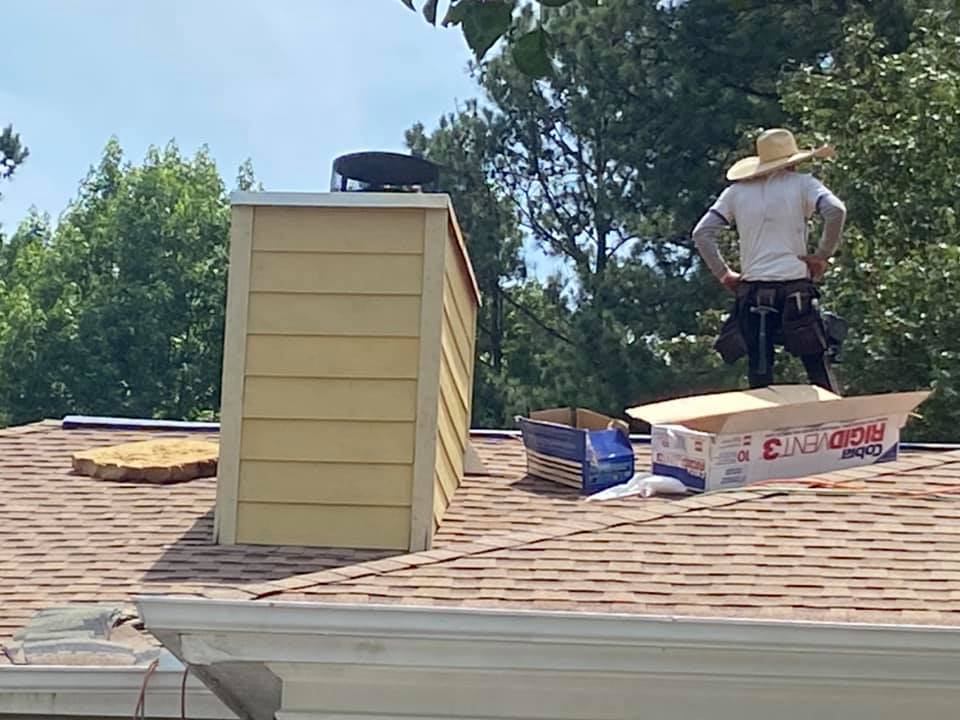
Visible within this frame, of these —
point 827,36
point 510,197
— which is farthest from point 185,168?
point 827,36

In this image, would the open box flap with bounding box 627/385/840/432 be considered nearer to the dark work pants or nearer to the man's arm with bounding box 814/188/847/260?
the dark work pants

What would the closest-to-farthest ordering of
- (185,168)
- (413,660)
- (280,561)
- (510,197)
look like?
(413,660), (280,561), (510,197), (185,168)

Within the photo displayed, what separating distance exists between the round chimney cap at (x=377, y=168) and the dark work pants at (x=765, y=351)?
5.48ft

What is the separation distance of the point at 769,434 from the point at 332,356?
5.50 ft

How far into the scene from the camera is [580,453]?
550 centimetres

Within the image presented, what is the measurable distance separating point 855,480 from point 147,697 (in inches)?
105

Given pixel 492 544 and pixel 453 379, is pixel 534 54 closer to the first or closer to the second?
pixel 492 544

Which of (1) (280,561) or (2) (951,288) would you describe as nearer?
(1) (280,561)

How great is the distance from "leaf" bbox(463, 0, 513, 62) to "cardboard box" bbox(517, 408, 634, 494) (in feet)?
10.5

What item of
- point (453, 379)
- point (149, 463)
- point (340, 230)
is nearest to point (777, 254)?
point (453, 379)

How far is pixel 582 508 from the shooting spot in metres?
5.14

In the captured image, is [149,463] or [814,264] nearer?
[814,264]

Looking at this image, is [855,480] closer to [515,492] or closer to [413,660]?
[515,492]

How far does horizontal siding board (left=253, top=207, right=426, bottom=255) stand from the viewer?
199 inches
